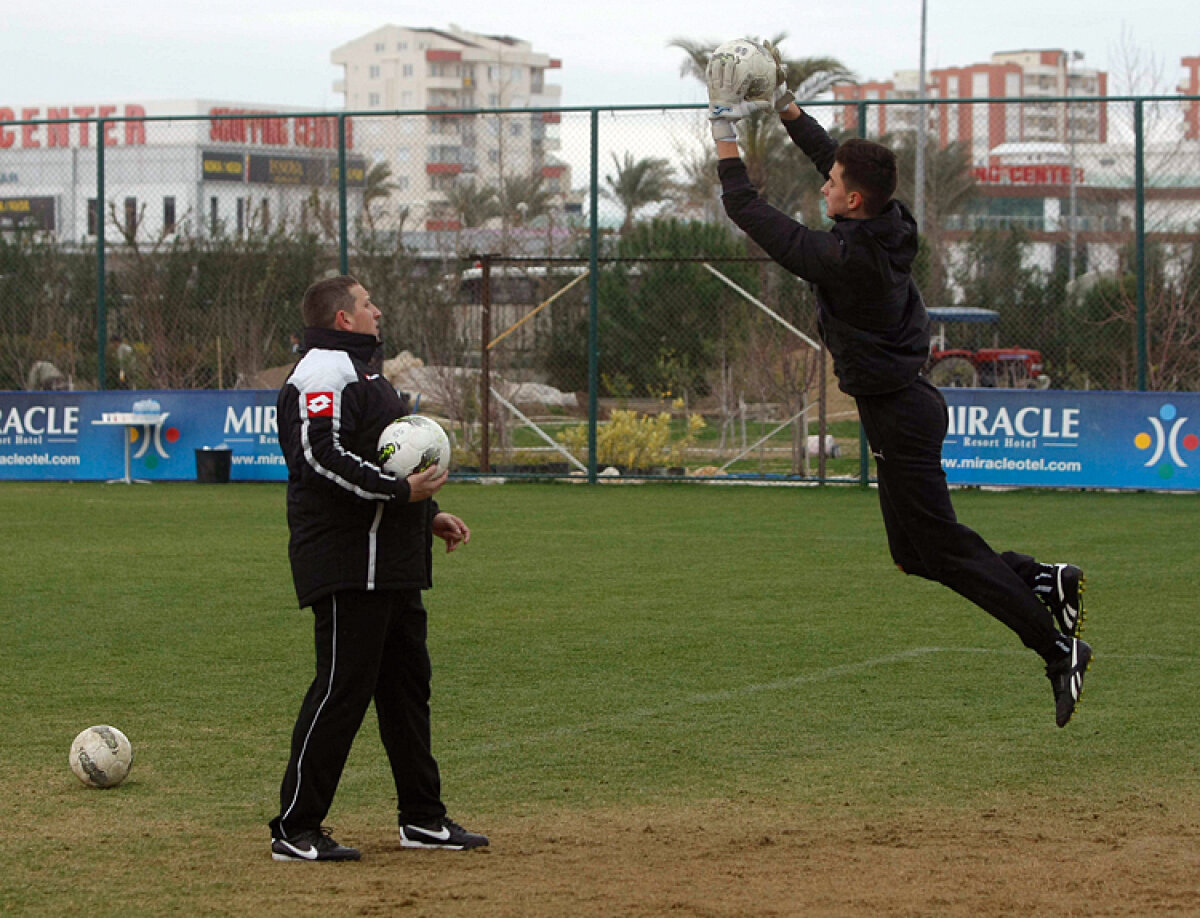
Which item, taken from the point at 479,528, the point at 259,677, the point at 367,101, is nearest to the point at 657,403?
the point at 479,528

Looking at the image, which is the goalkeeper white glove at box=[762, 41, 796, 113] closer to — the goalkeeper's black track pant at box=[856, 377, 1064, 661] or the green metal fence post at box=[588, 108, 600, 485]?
the goalkeeper's black track pant at box=[856, 377, 1064, 661]

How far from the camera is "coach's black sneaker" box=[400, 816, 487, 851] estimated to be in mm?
5504

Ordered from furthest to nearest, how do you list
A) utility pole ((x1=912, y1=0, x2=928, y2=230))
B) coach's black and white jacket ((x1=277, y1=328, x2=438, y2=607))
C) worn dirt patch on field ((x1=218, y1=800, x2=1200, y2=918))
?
utility pole ((x1=912, y1=0, x2=928, y2=230)) < coach's black and white jacket ((x1=277, y1=328, x2=438, y2=607)) < worn dirt patch on field ((x1=218, y1=800, x2=1200, y2=918))

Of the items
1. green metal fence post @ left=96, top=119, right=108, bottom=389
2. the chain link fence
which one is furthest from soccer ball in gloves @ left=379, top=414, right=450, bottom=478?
green metal fence post @ left=96, top=119, right=108, bottom=389

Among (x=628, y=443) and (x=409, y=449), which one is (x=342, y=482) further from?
(x=628, y=443)

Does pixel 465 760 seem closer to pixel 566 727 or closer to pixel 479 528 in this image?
pixel 566 727

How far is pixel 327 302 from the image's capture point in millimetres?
5406

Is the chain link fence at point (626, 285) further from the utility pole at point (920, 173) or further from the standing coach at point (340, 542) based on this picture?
the standing coach at point (340, 542)


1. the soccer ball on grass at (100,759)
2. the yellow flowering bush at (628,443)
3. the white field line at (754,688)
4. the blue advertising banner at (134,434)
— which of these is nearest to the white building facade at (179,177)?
the blue advertising banner at (134,434)

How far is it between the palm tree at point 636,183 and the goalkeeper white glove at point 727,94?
15.0 metres

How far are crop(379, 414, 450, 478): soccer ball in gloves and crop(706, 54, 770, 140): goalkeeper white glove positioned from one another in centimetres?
153

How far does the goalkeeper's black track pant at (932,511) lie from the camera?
6.03 m

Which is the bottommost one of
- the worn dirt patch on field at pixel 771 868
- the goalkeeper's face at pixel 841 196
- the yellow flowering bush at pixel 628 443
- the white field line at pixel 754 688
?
the white field line at pixel 754 688

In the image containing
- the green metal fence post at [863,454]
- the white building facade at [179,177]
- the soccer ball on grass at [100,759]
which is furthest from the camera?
the white building facade at [179,177]
